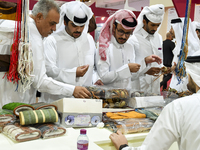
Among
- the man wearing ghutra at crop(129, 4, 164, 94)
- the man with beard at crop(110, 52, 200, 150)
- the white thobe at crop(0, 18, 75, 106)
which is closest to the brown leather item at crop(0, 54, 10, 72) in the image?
the white thobe at crop(0, 18, 75, 106)

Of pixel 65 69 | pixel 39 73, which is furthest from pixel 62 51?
pixel 39 73

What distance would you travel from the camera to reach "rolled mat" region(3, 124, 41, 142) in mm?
1500

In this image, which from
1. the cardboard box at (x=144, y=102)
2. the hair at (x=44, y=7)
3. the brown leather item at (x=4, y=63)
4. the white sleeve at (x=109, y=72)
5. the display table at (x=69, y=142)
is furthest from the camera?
the white sleeve at (x=109, y=72)

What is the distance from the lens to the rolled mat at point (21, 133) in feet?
4.92

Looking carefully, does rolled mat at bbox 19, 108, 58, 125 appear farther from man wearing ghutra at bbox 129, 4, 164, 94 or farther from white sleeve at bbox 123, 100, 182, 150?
man wearing ghutra at bbox 129, 4, 164, 94

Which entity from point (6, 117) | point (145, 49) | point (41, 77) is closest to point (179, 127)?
point (6, 117)

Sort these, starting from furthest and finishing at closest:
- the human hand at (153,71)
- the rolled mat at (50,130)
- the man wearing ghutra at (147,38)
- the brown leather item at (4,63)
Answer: the man wearing ghutra at (147,38), the human hand at (153,71), the brown leather item at (4,63), the rolled mat at (50,130)

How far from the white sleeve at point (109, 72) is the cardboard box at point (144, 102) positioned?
16.3 inches

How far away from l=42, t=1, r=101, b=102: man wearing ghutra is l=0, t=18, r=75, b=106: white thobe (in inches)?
10.0

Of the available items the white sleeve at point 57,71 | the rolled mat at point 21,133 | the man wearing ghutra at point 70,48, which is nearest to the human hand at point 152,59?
the man wearing ghutra at point 70,48

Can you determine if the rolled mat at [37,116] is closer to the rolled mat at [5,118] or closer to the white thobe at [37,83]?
the rolled mat at [5,118]

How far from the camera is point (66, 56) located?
2.67 m

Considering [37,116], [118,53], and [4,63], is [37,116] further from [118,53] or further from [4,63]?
[118,53]

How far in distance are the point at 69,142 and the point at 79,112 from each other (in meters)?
0.39
